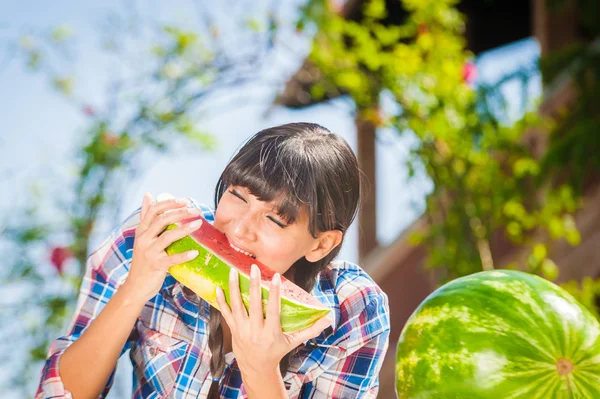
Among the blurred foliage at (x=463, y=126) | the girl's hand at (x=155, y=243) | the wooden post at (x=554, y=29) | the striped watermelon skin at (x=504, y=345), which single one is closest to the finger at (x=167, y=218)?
the girl's hand at (x=155, y=243)

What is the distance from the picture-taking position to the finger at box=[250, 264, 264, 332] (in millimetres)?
1305

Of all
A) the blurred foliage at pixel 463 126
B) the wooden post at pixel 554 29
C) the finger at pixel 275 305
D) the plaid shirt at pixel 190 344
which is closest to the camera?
the finger at pixel 275 305

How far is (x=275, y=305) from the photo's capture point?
1.31 meters

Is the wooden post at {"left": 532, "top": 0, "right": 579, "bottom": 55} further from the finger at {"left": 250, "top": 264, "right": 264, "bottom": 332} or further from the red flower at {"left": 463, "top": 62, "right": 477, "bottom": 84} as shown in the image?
the finger at {"left": 250, "top": 264, "right": 264, "bottom": 332}

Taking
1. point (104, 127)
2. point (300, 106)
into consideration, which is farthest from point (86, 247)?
point (300, 106)

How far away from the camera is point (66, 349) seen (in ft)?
5.40

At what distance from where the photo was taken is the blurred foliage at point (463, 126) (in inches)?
194

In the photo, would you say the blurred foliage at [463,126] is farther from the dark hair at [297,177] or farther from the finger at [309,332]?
the finger at [309,332]

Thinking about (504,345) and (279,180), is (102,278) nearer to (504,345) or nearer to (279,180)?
(279,180)

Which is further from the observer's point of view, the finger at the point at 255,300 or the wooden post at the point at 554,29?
the wooden post at the point at 554,29

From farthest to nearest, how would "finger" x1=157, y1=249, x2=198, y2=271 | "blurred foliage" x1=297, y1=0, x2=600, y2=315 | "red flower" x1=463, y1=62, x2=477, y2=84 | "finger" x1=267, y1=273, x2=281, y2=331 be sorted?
"red flower" x1=463, y1=62, x2=477, y2=84 < "blurred foliage" x1=297, y1=0, x2=600, y2=315 < "finger" x1=157, y1=249, x2=198, y2=271 < "finger" x1=267, y1=273, x2=281, y2=331

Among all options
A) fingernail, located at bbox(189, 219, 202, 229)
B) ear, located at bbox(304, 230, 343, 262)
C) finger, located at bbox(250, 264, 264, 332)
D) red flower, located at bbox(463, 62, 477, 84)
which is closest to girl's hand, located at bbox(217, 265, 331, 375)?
finger, located at bbox(250, 264, 264, 332)

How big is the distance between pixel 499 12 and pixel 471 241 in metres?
5.45

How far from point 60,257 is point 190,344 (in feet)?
17.8
